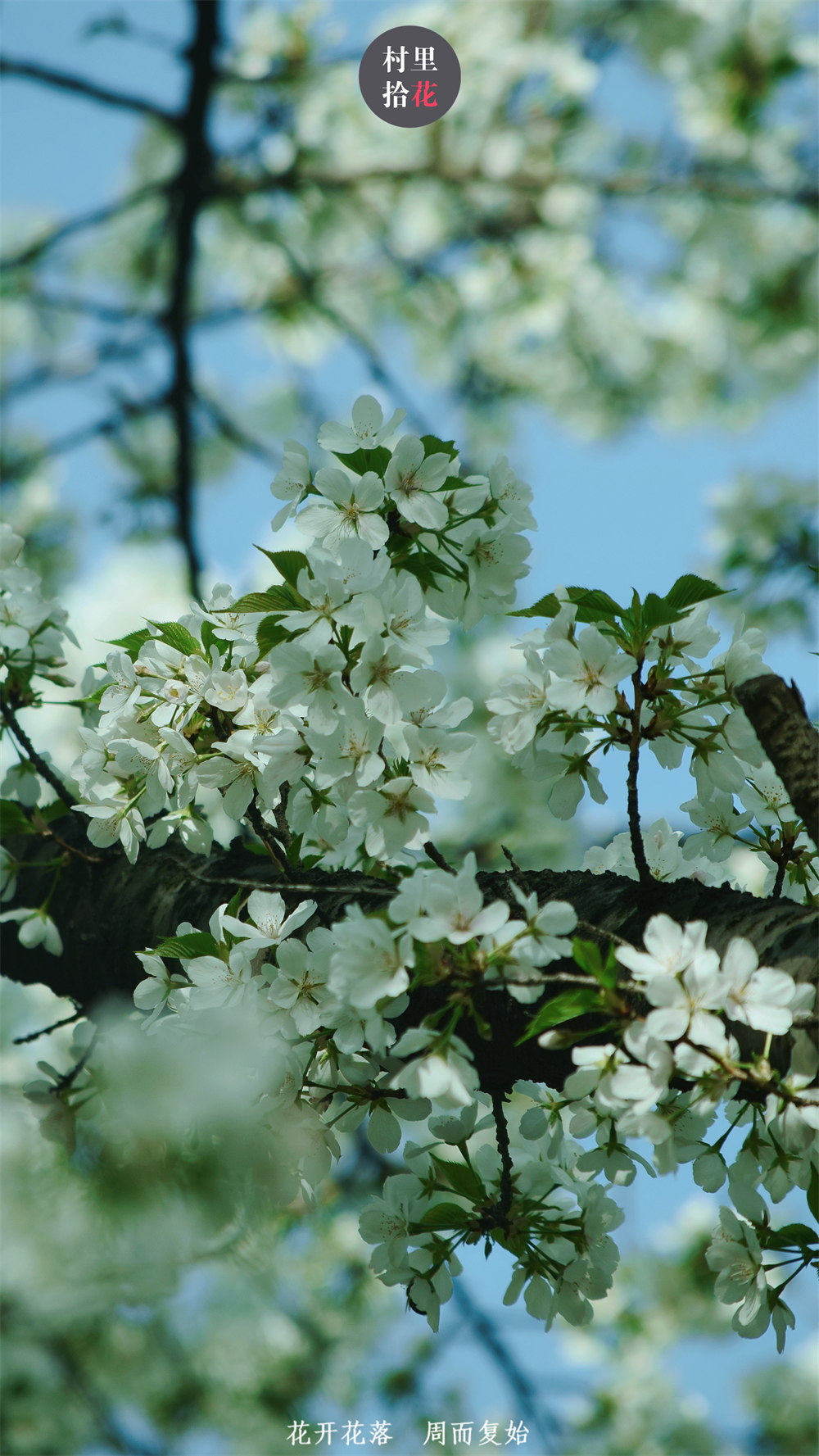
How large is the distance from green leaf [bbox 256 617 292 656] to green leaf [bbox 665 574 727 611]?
0.77ft

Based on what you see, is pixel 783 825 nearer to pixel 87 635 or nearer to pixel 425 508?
pixel 425 508

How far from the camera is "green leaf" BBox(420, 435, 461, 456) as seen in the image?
62 cm

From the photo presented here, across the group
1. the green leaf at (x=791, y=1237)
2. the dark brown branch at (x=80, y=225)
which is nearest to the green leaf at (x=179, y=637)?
the green leaf at (x=791, y=1237)

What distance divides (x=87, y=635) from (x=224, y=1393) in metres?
2.91

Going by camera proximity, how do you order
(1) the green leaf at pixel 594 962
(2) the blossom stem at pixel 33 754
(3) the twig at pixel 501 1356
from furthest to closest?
(3) the twig at pixel 501 1356
(2) the blossom stem at pixel 33 754
(1) the green leaf at pixel 594 962

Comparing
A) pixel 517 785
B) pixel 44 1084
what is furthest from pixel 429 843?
pixel 517 785

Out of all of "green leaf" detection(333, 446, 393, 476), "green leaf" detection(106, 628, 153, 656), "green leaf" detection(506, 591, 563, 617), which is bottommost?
"green leaf" detection(506, 591, 563, 617)

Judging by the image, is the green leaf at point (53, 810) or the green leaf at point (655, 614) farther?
the green leaf at point (53, 810)

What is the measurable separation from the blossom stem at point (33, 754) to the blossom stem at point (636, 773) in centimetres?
51

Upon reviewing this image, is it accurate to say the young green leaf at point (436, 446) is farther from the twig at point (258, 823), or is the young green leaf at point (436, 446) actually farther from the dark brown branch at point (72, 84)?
the dark brown branch at point (72, 84)

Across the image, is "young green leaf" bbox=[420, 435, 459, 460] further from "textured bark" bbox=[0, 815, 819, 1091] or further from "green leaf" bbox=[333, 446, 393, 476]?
"textured bark" bbox=[0, 815, 819, 1091]

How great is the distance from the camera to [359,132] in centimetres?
304

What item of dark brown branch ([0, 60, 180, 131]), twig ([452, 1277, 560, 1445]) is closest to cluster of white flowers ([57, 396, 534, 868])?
twig ([452, 1277, 560, 1445])

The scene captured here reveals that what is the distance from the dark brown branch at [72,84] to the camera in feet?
5.31
